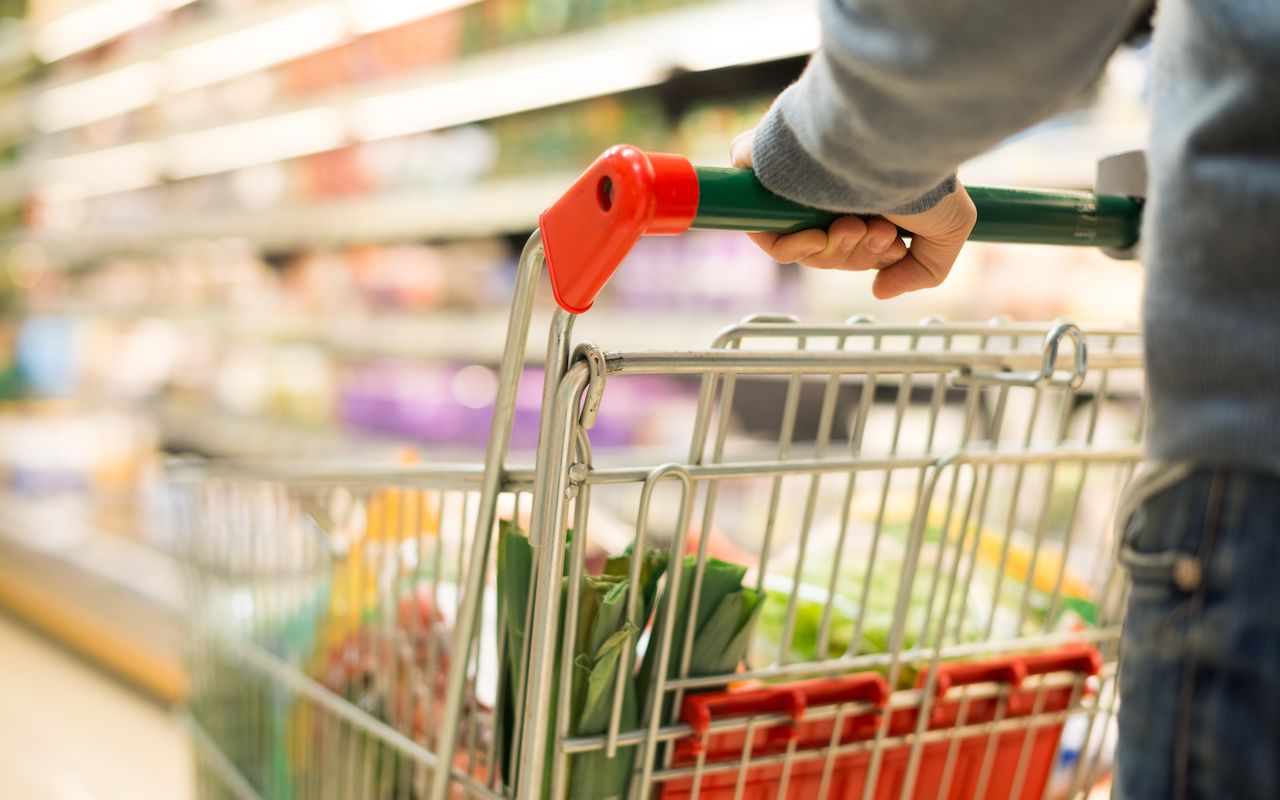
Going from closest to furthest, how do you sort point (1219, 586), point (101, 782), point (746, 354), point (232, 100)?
point (1219, 586) < point (746, 354) < point (101, 782) < point (232, 100)

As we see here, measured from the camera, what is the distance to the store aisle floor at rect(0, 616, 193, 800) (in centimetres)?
243

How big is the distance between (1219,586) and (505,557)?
48 cm

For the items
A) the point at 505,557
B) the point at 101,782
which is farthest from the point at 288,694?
the point at 101,782

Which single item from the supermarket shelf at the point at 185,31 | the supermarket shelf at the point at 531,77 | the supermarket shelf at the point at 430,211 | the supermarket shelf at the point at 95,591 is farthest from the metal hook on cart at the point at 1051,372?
the supermarket shelf at the point at 185,31

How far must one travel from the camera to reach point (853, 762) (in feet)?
2.84

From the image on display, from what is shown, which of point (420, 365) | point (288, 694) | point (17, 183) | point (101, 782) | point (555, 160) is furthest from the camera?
point (17, 183)

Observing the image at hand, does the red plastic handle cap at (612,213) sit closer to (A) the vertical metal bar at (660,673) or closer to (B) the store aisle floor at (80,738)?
(A) the vertical metal bar at (660,673)

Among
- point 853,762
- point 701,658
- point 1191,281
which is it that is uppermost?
point 1191,281

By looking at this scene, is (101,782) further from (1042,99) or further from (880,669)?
(1042,99)

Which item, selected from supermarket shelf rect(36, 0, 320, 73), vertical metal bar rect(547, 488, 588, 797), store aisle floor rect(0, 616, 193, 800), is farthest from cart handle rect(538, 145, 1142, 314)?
supermarket shelf rect(36, 0, 320, 73)

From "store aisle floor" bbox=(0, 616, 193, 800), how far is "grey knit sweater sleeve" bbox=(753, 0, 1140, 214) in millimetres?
2234

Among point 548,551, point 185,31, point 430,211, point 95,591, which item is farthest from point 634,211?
point 185,31

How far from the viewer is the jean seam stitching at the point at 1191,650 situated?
1.54 feet

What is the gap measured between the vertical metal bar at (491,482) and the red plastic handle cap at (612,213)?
0.16 ft
